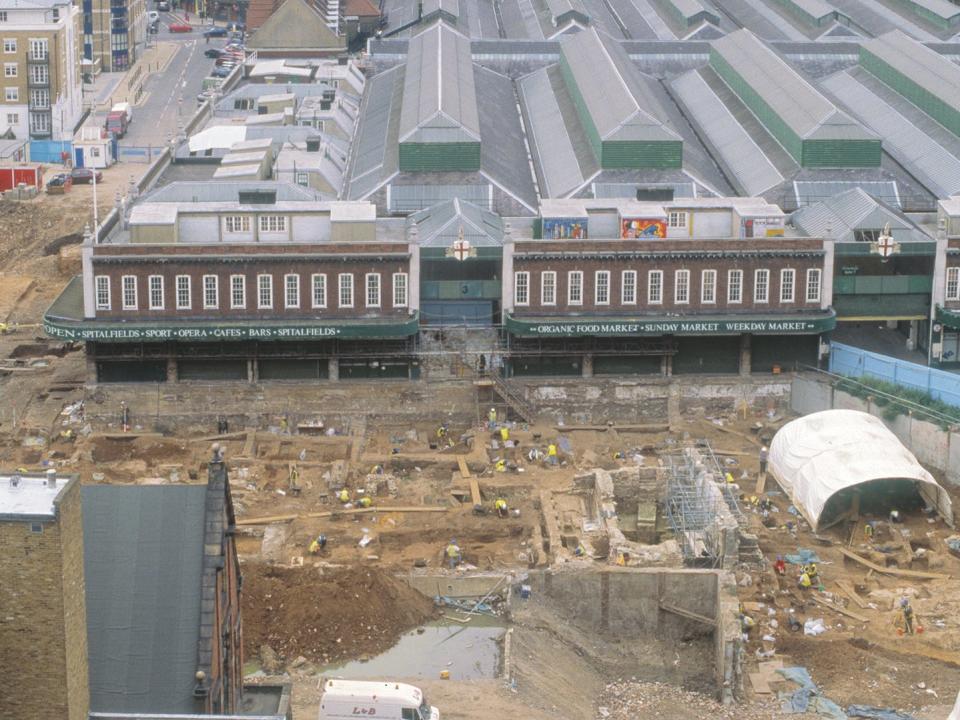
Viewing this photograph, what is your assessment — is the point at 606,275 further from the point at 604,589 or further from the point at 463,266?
the point at 604,589

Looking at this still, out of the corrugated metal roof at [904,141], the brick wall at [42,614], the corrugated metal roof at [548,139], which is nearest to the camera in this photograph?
the brick wall at [42,614]

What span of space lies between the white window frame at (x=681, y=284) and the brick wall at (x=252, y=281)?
39.8ft

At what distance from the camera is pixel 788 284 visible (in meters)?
91.8

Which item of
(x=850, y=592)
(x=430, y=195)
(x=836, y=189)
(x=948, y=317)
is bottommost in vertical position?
(x=850, y=592)

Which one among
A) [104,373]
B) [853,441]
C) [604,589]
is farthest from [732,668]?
[104,373]

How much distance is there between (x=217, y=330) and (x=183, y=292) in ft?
8.52

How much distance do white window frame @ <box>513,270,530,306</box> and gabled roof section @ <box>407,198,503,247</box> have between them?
7.33 ft

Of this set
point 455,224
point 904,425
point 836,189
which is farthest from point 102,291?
point 836,189

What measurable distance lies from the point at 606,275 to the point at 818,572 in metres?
22.9

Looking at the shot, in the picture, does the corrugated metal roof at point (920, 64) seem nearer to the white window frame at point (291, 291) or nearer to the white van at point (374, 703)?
the white window frame at point (291, 291)

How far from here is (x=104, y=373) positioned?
299ft

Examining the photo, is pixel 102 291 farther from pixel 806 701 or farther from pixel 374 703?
pixel 806 701

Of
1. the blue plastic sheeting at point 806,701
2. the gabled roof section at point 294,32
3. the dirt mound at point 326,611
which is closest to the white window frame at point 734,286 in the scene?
the dirt mound at point 326,611

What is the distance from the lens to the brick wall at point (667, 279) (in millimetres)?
91188
